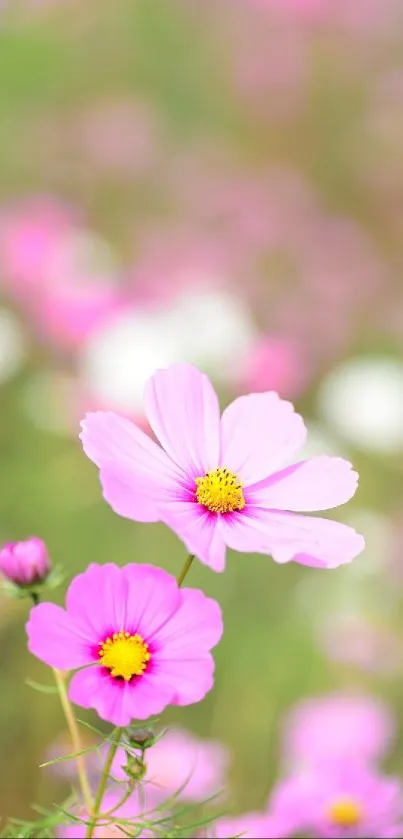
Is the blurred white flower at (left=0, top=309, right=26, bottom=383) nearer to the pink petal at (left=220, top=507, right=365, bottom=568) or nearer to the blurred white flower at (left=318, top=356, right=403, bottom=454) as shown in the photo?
the blurred white flower at (left=318, top=356, right=403, bottom=454)

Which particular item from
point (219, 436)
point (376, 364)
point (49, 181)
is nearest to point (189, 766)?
point (219, 436)

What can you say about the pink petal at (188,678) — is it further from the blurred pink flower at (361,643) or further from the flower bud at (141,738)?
the blurred pink flower at (361,643)

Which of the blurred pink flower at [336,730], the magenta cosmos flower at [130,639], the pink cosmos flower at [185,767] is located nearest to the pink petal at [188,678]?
the magenta cosmos flower at [130,639]

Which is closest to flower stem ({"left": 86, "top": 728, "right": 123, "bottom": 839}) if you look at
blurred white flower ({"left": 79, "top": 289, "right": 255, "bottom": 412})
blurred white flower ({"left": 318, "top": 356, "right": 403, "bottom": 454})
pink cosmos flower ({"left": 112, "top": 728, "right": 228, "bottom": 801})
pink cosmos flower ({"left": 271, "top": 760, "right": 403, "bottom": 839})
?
pink cosmos flower ({"left": 271, "top": 760, "right": 403, "bottom": 839})

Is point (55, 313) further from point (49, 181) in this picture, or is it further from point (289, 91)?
point (289, 91)

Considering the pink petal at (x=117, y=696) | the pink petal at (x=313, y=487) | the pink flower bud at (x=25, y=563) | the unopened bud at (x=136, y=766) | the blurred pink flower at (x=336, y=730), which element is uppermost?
the blurred pink flower at (x=336, y=730)

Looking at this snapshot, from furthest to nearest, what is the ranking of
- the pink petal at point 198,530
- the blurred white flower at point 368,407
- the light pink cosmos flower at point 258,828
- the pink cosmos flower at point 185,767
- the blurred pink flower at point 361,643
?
the blurred white flower at point 368,407 → the blurred pink flower at point 361,643 → the pink cosmos flower at point 185,767 → the light pink cosmos flower at point 258,828 → the pink petal at point 198,530

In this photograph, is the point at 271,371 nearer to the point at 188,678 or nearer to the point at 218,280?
the point at 218,280
